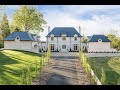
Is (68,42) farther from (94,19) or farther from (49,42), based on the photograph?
(94,19)

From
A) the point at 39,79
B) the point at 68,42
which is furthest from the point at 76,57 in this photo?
the point at 39,79

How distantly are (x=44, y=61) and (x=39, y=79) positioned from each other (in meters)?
1.77

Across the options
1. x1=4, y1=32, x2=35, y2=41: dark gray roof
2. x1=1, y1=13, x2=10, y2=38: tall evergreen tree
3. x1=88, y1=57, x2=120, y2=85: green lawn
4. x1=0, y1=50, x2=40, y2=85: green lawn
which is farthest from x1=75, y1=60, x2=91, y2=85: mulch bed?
x1=1, y1=13, x2=10, y2=38: tall evergreen tree

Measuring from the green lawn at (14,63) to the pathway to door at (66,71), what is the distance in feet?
2.14

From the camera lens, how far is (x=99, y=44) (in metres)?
8.62

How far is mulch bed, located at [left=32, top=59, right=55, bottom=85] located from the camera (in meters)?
7.48

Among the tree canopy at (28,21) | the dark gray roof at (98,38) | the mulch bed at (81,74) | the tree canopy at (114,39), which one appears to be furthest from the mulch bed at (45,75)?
the tree canopy at (114,39)

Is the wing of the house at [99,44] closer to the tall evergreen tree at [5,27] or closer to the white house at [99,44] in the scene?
the white house at [99,44]

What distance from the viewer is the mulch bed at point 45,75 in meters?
7.48

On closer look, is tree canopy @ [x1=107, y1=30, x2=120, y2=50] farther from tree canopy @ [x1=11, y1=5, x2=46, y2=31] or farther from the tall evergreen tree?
the tall evergreen tree

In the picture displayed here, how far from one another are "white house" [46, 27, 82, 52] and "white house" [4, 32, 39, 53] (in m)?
0.46

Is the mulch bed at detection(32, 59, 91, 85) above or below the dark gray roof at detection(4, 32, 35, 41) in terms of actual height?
below

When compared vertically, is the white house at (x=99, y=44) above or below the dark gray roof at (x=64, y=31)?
below
